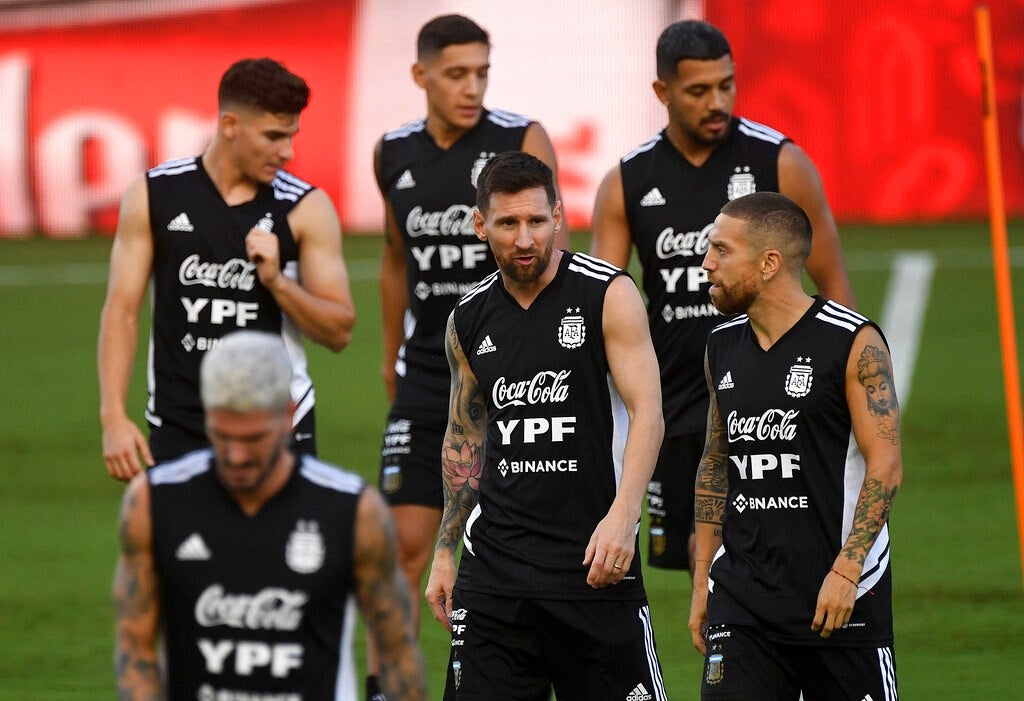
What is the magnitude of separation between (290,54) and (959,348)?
12835mm

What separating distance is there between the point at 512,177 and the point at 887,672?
87.0 inches

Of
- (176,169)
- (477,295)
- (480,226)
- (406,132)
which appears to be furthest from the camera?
(406,132)

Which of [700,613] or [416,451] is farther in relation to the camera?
[416,451]

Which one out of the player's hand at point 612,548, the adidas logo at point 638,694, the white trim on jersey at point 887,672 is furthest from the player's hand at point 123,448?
the white trim on jersey at point 887,672

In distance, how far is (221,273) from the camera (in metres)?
7.67

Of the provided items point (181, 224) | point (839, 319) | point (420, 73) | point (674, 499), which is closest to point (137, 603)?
point (839, 319)

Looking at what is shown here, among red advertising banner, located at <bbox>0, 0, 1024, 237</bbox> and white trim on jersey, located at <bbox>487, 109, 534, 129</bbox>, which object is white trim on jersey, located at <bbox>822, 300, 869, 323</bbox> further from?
red advertising banner, located at <bbox>0, 0, 1024, 237</bbox>

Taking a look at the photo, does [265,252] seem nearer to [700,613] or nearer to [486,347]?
[486,347]

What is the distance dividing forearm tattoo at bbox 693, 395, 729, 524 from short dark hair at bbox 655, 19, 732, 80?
6.97 feet

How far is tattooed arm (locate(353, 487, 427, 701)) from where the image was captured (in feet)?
16.4

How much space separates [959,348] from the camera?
1956 centimetres

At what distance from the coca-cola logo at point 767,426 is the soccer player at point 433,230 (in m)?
2.38

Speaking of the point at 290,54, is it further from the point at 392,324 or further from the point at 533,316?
the point at 533,316

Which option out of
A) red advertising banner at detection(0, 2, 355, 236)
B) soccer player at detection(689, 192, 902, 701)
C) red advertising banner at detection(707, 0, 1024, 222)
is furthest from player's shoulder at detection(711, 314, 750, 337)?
red advertising banner at detection(0, 2, 355, 236)
